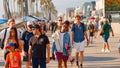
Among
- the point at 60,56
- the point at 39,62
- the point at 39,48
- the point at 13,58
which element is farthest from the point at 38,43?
the point at 60,56

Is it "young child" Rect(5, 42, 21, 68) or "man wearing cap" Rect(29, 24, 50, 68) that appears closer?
"young child" Rect(5, 42, 21, 68)

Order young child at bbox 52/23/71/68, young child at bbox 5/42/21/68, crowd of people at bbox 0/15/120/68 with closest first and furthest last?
young child at bbox 5/42/21/68 < crowd of people at bbox 0/15/120/68 < young child at bbox 52/23/71/68

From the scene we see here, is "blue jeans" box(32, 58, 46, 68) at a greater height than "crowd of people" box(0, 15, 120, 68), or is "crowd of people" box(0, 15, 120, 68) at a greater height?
"crowd of people" box(0, 15, 120, 68)

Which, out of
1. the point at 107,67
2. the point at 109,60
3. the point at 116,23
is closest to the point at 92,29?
the point at 109,60

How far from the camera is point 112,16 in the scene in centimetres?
5006

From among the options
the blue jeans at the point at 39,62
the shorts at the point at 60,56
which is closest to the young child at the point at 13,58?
the blue jeans at the point at 39,62

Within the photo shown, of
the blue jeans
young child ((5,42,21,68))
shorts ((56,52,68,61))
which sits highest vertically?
young child ((5,42,21,68))

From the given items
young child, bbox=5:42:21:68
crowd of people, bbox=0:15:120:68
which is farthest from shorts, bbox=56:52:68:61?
young child, bbox=5:42:21:68

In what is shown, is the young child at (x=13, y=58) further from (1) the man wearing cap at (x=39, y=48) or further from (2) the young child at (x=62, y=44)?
(2) the young child at (x=62, y=44)

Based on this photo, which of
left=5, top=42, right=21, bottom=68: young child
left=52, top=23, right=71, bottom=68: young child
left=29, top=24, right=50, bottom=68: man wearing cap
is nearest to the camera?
left=5, top=42, right=21, bottom=68: young child

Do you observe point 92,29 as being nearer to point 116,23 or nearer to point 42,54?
point 42,54

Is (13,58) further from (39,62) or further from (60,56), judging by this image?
(60,56)

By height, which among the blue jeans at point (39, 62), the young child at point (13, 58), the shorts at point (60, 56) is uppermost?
the young child at point (13, 58)

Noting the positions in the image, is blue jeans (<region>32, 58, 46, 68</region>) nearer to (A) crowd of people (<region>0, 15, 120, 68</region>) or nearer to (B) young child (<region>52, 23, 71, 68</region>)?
(A) crowd of people (<region>0, 15, 120, 68</region>)
